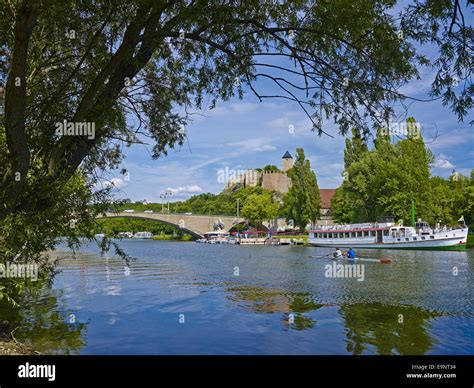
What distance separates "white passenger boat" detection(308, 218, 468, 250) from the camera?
204ft

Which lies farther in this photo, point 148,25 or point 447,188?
point 447,188

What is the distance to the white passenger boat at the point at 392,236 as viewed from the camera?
6222 cm

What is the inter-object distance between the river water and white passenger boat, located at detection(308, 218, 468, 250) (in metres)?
30.8

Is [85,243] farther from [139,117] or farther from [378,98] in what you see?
[378,98]

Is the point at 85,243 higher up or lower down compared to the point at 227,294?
higher up

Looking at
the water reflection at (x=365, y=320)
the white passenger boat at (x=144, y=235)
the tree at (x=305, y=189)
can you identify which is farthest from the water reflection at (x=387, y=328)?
the white passenger boat at (x=144, y=235)

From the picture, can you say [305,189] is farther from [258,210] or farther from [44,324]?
[44,324]

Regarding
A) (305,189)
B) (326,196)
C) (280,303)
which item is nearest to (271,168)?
(326,196)

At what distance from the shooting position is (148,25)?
9172mm

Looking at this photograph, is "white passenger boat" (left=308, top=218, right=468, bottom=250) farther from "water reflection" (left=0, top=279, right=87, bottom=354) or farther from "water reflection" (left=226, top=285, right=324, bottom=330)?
"water reflection" (left=0, top=279, right=87, bottom=354)

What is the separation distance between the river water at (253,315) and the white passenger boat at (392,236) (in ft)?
101

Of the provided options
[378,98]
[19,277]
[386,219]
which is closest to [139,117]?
[19,277]

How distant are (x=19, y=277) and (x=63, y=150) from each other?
3047 millimetres

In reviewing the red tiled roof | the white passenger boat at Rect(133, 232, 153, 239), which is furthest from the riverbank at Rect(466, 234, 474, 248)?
the white passenger boat at Rect(133, 232, 153, 239)
